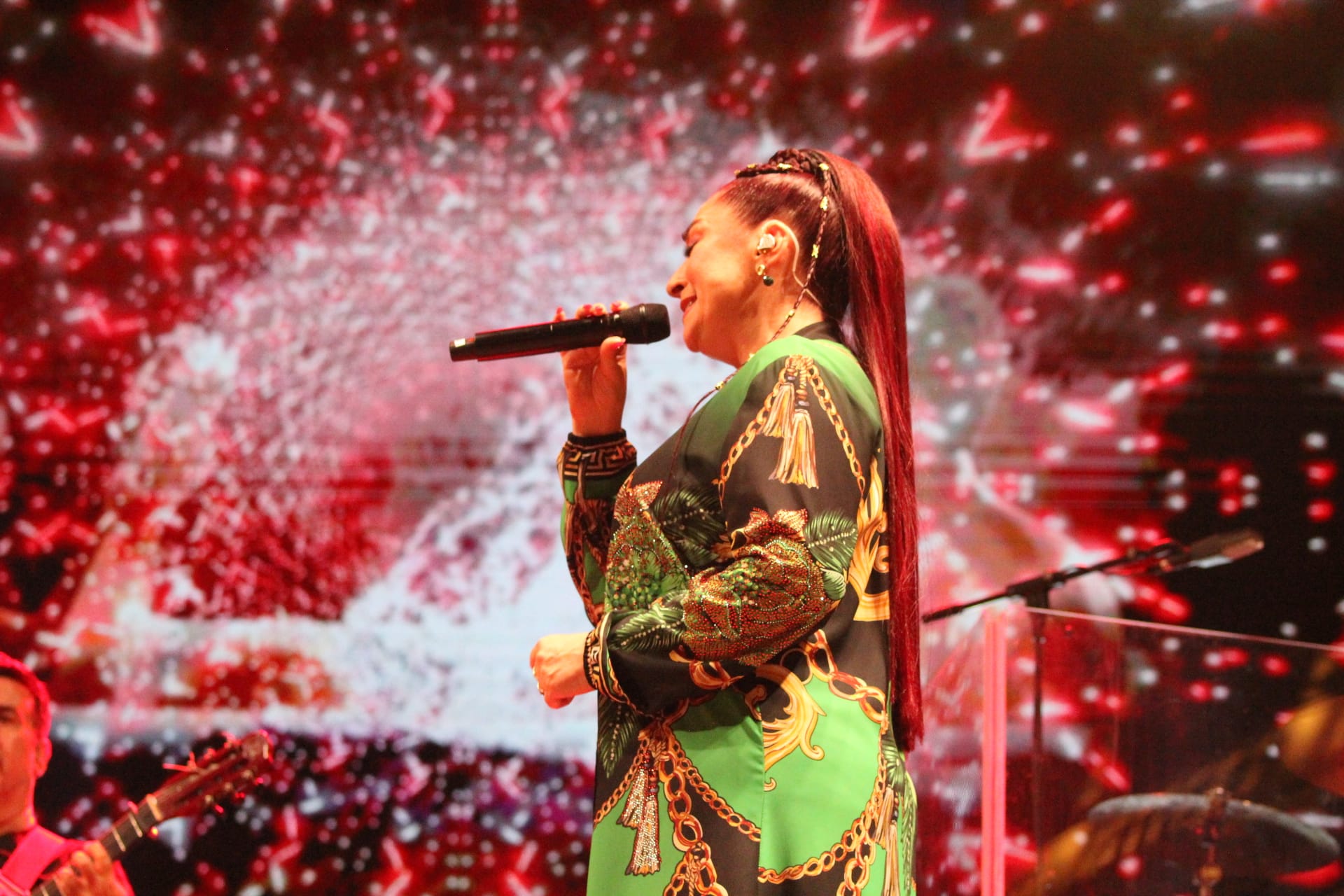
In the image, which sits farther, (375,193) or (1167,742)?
(375,193)

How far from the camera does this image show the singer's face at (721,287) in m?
1.17

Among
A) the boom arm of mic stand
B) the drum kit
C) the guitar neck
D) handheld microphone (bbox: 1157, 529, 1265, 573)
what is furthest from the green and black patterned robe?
the guitar neck

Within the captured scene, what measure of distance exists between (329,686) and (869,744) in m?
1.91

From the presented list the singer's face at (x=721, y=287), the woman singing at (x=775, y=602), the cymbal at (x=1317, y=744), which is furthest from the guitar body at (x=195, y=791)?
the cymbal at (x=1317, y=744)

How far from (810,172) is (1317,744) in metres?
1.15

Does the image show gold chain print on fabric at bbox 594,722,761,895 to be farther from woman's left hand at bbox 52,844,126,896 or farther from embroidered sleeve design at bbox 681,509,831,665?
woman's left hand at bbox 52,844,126,896

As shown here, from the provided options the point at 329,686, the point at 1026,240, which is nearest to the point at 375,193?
the point at 329,686

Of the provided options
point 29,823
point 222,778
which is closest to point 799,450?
point 222,778

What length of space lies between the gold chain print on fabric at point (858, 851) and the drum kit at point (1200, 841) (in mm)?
749

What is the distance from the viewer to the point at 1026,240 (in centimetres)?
267

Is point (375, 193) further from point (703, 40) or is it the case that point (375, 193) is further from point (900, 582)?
point (900, 582)

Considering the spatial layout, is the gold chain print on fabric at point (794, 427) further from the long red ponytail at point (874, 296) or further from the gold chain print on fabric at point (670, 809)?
the gold chain print on fabric at point (670, 809)

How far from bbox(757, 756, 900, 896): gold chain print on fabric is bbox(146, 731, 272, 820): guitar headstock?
1.38m

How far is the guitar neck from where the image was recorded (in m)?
1.97
